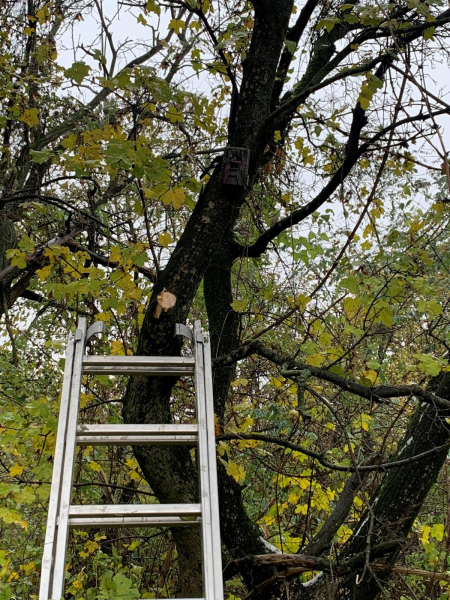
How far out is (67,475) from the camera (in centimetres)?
171

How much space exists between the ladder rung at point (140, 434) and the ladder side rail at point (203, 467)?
0.18 ft

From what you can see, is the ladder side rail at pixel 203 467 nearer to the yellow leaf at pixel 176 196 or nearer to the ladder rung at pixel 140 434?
the ladder rung at pixel 140 434

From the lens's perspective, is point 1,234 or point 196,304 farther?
point 1,234

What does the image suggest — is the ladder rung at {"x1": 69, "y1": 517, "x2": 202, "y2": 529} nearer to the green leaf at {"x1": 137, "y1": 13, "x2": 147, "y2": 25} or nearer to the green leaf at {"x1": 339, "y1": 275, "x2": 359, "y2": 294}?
the green leaf at {"x1": 339, "y1": 275, "x2": 359, "y2": 294}

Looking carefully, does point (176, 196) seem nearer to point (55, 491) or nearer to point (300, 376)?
point (300, 376)

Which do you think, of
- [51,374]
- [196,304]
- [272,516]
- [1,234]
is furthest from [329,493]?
[1,234]

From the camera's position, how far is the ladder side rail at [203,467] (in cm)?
160

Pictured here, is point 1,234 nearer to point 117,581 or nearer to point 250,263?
point 250,263

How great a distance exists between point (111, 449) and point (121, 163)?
2.49m

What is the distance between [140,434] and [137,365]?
0.32 meters

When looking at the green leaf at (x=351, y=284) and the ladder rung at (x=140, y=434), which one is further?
the green leaf at (x=351, y=284)

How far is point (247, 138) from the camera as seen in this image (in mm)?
3119

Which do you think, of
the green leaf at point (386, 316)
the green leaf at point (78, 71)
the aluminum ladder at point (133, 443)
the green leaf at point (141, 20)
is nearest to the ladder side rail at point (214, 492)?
the aluminum ladder at point (133, 443)

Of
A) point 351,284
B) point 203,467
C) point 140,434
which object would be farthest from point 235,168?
point 203,467
